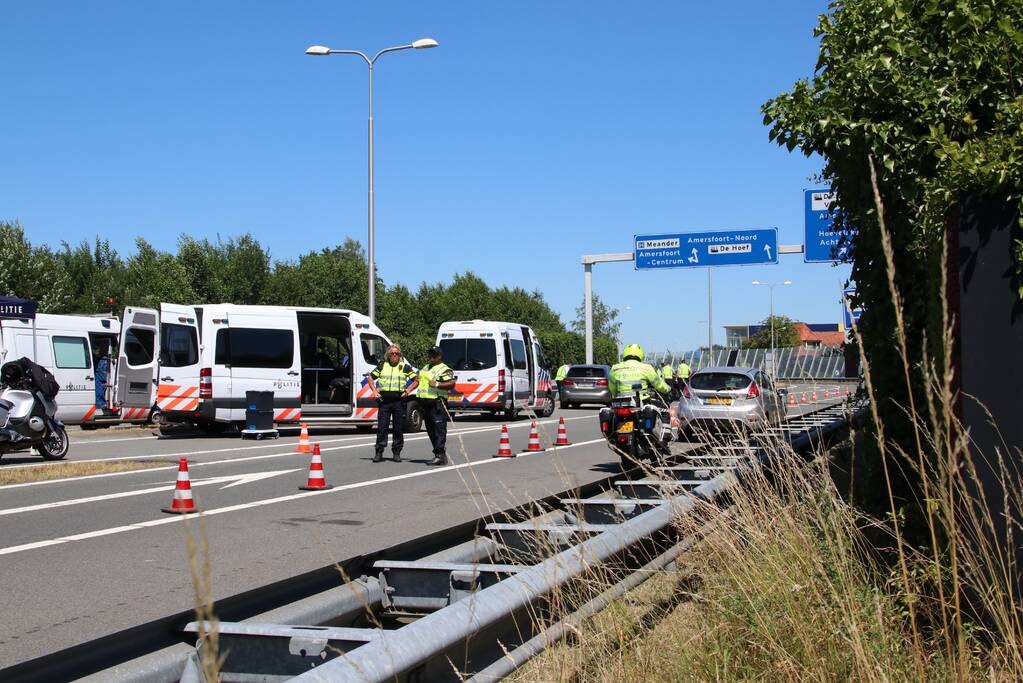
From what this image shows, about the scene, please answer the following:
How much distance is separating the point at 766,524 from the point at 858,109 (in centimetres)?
240

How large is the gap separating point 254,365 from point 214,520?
476 inches

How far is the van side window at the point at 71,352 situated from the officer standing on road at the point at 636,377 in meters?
17.9

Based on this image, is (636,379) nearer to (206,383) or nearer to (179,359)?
(206,383)

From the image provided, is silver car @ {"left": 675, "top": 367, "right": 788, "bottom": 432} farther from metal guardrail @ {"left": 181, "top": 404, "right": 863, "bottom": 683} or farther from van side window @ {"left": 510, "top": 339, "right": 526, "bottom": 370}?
metal guardrail @ {"left": 181, "top": 404, "right": 863, "bottom": 683}

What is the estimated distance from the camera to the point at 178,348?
2139 cm

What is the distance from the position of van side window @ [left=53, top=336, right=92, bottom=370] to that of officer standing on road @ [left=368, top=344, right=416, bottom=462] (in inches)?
519

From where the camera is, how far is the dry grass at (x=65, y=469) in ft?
44.5

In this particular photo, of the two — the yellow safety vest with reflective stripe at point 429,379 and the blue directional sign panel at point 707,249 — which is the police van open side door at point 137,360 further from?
the blue directional sign panel at point 707,249

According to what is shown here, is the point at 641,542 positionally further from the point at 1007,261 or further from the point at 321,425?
the point at 321,425

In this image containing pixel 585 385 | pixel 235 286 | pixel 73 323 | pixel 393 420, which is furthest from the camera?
pixel 235 286

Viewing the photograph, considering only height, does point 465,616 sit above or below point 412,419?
above

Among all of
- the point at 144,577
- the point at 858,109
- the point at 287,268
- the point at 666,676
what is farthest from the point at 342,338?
the point at 287,268

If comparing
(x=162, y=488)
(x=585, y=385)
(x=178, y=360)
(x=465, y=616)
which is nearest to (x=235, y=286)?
(x=585, y=385)

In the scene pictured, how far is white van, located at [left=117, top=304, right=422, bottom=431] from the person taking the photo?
2131cm
